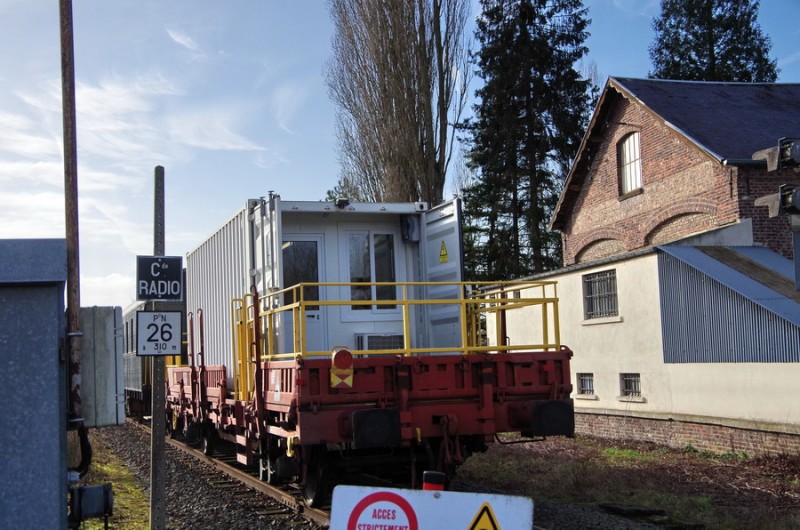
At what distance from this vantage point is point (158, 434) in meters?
8.54

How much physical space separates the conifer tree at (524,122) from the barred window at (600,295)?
16.3 m

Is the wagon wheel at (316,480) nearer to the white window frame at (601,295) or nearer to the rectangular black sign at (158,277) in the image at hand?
the rectangular black sign at (158,277)

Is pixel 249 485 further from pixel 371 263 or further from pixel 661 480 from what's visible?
pixel 661 480

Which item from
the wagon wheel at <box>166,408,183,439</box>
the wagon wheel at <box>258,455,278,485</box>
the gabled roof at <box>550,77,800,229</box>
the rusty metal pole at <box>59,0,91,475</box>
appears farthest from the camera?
the gabled roof at <box>550,77,800,229</box>

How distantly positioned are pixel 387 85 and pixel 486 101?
733 cm

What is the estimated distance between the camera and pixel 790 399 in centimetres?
1250

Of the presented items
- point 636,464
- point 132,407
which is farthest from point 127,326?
point 636,464

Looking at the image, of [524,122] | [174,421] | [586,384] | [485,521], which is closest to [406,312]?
[485,521]

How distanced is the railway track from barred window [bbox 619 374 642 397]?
7.75 m

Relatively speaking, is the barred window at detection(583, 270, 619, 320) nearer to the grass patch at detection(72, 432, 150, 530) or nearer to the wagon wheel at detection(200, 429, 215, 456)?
the wagon wheel at detection(200, 429, 215, 456)

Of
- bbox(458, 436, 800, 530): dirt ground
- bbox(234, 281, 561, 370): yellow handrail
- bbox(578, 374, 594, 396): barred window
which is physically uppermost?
bbox(234, 281, 561, 370): yellow handrail

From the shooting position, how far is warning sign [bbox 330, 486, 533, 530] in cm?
369

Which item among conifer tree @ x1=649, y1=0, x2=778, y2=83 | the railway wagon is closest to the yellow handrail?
the railway wagon

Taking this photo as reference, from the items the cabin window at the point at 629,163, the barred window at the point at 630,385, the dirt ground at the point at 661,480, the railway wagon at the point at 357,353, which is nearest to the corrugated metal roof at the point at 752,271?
the dirt ground at the point at 661,480
